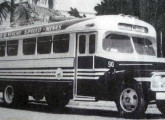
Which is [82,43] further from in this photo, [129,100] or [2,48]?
[2,48]

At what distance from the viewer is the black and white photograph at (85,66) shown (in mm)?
11109

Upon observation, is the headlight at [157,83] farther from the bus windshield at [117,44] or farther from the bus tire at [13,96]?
the bus tire at [13,96]

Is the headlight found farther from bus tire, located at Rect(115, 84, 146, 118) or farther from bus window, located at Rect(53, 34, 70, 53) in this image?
bus window, located at Rect(53, 34, 70, 53)

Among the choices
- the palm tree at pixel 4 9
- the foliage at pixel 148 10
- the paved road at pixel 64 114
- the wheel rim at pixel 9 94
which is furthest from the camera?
the palm tree at pixel 4 9

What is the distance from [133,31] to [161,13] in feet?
37.1

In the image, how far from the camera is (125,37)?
12422mm

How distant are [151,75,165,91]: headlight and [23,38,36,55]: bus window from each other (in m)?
5.37

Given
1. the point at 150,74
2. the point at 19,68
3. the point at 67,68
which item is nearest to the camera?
the point at 150,74

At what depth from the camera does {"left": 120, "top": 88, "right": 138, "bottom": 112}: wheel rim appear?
36.1ft

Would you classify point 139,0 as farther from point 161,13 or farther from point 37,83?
point 37,83

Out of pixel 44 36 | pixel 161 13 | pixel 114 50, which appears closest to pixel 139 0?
pixel 161 13

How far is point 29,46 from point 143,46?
14.3ft

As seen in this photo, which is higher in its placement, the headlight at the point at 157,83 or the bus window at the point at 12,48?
the bus window at the point at 12,48

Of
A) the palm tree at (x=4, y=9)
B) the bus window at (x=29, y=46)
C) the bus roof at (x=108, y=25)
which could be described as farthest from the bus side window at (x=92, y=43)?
the palm tree at (x=4, y=9)
